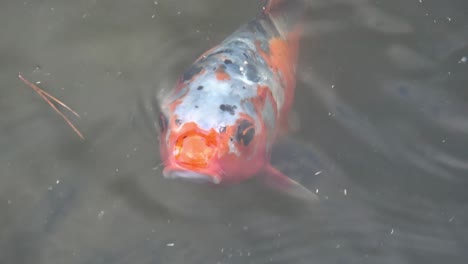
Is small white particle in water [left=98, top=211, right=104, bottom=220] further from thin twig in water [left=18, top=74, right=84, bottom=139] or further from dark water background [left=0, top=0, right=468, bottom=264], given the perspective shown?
thin twig in water [left=18, top=74, right=84, bottom=139]

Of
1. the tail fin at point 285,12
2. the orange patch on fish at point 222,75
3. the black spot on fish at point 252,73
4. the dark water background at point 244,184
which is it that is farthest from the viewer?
the tail fin at point 285,12

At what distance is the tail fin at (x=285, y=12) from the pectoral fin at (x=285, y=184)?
1.10 meters

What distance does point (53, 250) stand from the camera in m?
3.64

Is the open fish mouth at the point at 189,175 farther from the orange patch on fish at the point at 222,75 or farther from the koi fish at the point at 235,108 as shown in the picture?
the orange patch on fish at the point at 222,75

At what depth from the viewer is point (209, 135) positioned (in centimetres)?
316

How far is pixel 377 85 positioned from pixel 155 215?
2084 millimetres

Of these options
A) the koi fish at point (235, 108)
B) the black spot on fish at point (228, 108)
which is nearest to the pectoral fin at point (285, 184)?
the koi fish at point (235, 108)

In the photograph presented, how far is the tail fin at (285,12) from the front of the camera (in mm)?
4074

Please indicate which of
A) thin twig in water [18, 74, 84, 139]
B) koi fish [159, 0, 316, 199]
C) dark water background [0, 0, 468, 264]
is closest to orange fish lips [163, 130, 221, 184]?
koi fish [159, 0, 316, 199]

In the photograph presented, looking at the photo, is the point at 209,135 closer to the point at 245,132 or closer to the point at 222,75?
the point at 245,132

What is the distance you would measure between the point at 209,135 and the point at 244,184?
0.86 m

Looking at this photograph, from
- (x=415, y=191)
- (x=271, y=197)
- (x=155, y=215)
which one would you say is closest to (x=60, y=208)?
(x=155, y=215)

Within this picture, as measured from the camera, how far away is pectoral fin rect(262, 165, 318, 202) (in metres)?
3.73

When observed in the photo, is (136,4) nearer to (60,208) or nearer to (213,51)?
(213,51)
